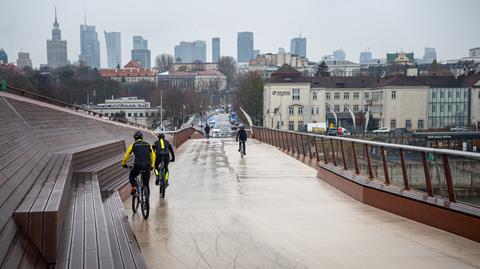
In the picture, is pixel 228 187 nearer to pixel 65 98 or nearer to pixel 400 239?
pixel 400 239

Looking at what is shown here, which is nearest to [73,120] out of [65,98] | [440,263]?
[440,263]

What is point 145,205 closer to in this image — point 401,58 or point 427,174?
point 427,174

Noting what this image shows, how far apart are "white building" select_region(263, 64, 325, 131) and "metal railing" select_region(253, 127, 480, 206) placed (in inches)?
2689

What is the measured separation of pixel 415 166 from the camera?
9.58 meters

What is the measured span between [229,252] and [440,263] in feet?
8.97

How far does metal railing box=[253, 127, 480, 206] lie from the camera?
812cm

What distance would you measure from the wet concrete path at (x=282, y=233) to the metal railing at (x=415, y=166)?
641mm

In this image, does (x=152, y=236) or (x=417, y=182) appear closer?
(x=152, y=236)

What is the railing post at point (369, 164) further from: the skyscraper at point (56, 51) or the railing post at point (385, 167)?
the skyscraper at point (56, 51)

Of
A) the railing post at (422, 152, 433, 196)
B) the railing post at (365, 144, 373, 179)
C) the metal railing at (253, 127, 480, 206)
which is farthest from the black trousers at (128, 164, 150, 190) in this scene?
the railing post at (422, 152, 433, 196)

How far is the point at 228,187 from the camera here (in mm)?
14781

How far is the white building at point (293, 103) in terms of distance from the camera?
84.2 metres

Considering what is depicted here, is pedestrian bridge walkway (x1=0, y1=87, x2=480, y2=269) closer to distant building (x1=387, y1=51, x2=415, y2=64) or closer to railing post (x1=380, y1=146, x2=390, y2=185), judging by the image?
railing post (x1=380, y1=146, x2=390, y2=185)

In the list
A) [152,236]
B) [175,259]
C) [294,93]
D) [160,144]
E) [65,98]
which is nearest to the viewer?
[175,259]
